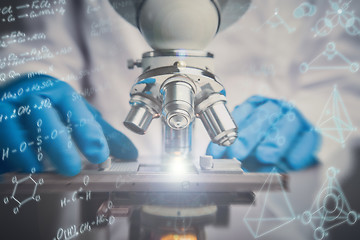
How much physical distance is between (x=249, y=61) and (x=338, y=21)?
0.22m

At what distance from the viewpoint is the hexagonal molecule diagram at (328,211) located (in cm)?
52

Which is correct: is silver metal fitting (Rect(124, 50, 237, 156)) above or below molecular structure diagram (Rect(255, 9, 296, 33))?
below

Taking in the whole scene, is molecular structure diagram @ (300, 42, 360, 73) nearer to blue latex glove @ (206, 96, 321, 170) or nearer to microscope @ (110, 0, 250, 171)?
blue latex glove @ (206, 96, 321, 170)

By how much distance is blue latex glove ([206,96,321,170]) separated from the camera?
2.35 ft

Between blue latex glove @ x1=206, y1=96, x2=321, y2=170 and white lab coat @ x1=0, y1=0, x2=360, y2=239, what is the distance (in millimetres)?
28

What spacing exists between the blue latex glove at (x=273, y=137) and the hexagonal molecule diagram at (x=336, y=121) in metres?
0.04

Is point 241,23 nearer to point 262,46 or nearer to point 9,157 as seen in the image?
point 262,46

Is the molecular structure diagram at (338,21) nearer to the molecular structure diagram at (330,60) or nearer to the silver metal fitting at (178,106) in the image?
the molecular structure diagram at (330,60)

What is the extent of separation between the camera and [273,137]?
29.1 inches

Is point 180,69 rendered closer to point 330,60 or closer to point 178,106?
point 178,106

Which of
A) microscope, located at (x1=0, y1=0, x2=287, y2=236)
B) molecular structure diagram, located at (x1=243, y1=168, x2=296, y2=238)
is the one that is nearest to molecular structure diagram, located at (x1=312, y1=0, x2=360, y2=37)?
microscope, located at (x1=0, y1=0, x2=287, y2=236)

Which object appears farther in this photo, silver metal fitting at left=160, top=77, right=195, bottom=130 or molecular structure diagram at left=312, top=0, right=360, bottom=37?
molecular structure diagram at left=312, top=0, right=360, bottom=37

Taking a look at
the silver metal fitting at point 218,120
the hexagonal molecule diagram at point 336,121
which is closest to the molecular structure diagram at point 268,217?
the silver metal fitting at point 218,120

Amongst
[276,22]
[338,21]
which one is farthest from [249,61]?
[338,21]
